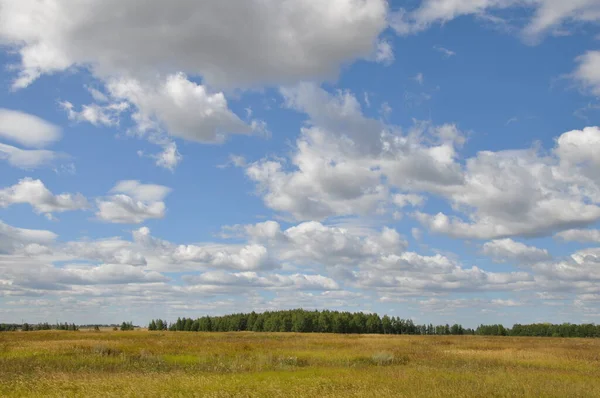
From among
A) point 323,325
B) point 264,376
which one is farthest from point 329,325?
point 264,376

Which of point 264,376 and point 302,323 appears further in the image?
point 302,323

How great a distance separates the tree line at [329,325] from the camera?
5497 inches

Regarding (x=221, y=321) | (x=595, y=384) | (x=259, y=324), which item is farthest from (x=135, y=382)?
(x=221, y=321)

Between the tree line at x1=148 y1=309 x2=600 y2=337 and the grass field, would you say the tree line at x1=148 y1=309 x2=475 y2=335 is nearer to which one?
the tree line at x1=148 y1=309 x2=600 y2=337

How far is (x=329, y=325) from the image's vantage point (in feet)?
461

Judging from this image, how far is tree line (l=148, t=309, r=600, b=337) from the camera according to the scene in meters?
140

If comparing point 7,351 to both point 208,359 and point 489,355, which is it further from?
point 489,355

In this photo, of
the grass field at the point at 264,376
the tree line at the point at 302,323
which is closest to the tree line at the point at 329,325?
the tree line at the point at 302,323

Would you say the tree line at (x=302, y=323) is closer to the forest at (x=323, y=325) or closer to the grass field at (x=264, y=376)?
the forest at (x=323, y=325)

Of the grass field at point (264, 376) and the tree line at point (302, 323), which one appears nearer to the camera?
the grass field at point (264, 376)

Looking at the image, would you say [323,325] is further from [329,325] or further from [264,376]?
[264,376]

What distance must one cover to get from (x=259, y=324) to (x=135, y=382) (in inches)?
5213

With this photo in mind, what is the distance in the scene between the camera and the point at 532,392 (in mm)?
18828

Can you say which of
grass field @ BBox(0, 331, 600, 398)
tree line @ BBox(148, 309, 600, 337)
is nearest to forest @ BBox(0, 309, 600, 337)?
tree line @ BBox(148, 309, 600, 337)
